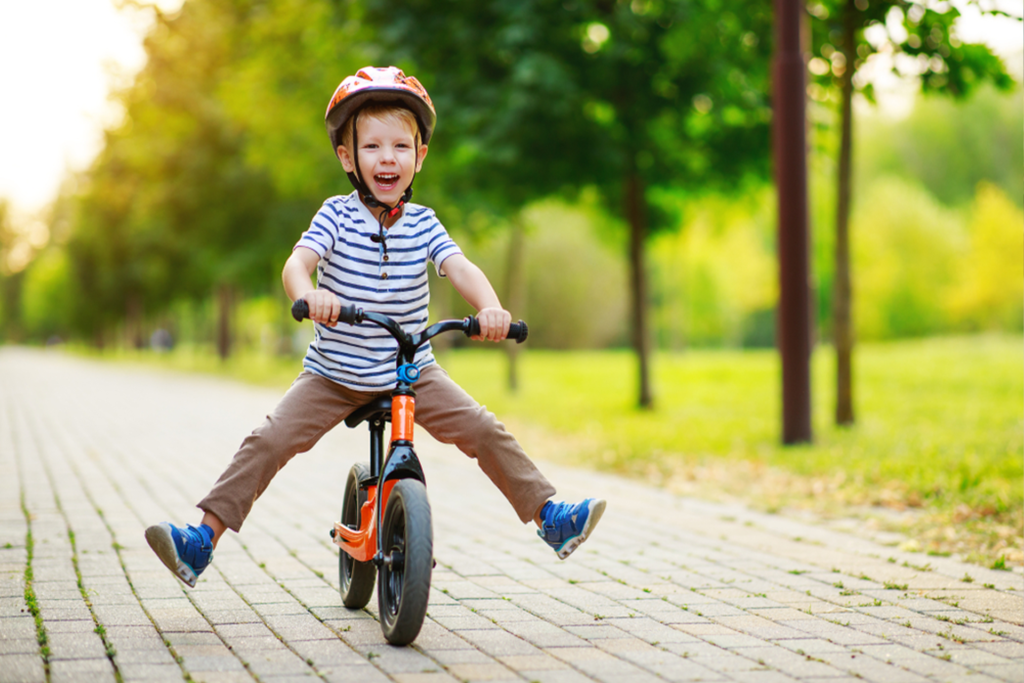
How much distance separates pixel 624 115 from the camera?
38.1 ft

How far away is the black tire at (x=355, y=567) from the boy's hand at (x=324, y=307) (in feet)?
2.84

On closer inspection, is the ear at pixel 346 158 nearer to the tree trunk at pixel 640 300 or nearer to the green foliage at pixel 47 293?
the tree trunk at pixel 640 300

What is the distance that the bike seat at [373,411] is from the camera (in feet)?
11.5

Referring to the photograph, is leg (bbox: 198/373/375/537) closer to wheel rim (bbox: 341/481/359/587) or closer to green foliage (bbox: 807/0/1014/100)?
wheel rim (bbox: 341/481/359/587)

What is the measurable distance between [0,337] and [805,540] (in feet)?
388

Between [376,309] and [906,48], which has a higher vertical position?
[906,48]

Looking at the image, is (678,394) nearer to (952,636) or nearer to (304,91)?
(304,91)

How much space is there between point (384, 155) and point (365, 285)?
1.43 ft

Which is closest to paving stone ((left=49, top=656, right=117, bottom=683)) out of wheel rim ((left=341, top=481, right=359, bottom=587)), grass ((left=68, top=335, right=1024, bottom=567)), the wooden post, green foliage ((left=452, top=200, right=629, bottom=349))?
wheel rim ((left=341, top=481, right=359, bottom=587))

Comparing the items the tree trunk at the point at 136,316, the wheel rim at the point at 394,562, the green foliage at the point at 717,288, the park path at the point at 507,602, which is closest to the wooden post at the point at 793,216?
the park path at the point at 507,602

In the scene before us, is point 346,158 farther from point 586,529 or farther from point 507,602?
point 507,602

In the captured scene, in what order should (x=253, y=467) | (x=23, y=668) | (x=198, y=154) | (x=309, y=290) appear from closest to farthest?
(x=23, y=668) < (x=309, y=290) < (x=253, y=467) < (x=198, y=154)

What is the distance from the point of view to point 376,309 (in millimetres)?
3486

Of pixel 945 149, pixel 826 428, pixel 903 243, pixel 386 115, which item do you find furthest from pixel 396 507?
pixel 945 149
